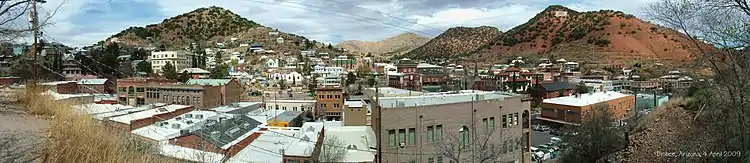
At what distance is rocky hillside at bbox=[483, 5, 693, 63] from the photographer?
59156mm

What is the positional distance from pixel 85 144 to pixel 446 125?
1082 cm

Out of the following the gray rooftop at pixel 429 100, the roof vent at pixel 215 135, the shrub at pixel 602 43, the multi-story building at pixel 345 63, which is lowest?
the roof vent at pixel 215 135

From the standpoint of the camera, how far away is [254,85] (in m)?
45.8

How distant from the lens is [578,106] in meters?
28.1

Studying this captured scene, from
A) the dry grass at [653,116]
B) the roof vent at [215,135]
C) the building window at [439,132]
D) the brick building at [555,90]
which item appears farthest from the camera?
the brick building at [555,90]

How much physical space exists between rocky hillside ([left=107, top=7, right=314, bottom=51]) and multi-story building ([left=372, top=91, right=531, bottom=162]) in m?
62.0

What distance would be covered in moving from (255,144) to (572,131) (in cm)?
1095

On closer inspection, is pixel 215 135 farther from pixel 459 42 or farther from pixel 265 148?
pixel 459 42

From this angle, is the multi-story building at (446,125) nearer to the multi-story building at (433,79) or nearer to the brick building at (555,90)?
the brick building at (555,90)

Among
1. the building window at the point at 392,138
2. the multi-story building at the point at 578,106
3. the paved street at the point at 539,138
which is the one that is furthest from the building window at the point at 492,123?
the multi-story building at the point at 578,106

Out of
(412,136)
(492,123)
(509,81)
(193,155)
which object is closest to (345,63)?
(509,81)

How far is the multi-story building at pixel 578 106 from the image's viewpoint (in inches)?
1109

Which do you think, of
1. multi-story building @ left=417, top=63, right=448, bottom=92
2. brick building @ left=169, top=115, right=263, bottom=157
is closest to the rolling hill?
multi-story building @ left=417, top=63, right=448, bottom=92

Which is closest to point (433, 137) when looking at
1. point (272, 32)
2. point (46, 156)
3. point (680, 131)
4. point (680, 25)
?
point (680, 131)
